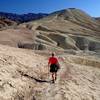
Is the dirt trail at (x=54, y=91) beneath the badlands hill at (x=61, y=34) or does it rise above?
beneath

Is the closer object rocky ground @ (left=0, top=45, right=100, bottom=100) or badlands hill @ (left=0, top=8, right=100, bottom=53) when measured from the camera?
rocky ground @ (left=0, top=45, right=100, bottom=100)

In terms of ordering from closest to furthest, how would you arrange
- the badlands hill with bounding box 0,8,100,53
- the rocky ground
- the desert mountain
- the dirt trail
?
the rocky ground < the dirt trail < the badlands hill with bounding box 0,8,100,53 < the desert mountain

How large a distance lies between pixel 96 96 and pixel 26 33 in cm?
6378

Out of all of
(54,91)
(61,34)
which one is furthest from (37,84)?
(61,34)

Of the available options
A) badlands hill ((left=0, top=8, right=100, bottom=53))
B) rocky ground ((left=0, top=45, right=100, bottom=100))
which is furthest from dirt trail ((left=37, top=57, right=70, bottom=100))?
badlands hill ((left=0, top=8, right=100, bottom=53))

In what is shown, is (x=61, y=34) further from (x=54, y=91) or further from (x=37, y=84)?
(x=54, y=91)

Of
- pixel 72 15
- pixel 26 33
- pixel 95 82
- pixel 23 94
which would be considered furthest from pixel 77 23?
pixel 23 94

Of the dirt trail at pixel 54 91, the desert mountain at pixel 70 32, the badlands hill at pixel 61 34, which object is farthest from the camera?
the desert mountain at pixel 70 32

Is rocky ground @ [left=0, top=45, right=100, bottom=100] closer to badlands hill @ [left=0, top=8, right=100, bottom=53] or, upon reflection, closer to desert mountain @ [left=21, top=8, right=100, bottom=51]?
badlands hill @ [left=0, top=8, right=100, bottom=53]

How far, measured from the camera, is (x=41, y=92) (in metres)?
17.3

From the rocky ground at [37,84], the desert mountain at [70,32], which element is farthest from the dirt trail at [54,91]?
the desert mountain at [70,32]

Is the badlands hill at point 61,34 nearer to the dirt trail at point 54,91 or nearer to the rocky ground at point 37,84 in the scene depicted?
the rocky ground at point 37,84

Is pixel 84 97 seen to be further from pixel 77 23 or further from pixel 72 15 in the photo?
pixel 72 15

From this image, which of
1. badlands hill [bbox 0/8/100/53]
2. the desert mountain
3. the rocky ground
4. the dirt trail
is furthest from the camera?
the desert mountain
